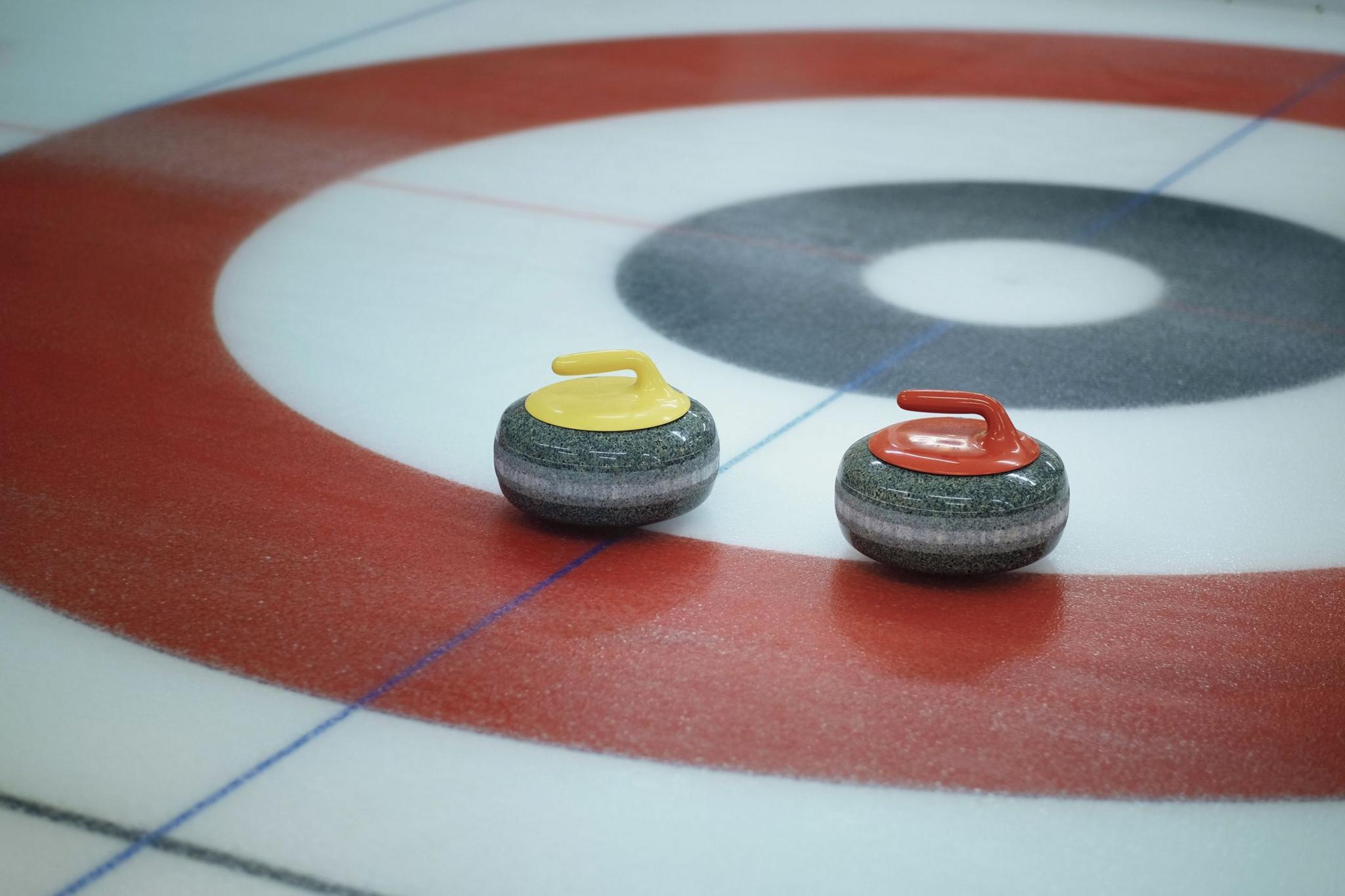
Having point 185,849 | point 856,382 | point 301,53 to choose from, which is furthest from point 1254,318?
point 301,53

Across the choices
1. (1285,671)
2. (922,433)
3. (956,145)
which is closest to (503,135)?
(956,145)

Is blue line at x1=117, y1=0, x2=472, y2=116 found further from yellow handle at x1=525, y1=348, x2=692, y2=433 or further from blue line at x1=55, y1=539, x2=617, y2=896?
blue line at x1=55, y1=539, x2=617, y2=896

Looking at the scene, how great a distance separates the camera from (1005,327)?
4.14 metres

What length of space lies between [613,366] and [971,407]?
2.28 feet

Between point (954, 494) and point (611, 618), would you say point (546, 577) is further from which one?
point (954, 494)

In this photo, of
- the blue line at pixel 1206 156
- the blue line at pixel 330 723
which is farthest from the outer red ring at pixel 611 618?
the blue line at pixel 1206 156

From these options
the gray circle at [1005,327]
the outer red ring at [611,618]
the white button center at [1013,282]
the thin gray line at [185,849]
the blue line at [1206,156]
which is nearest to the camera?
the thin gray line at [185,849]

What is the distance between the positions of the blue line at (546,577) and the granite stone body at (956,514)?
1.79 ft

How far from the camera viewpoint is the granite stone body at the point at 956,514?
256 centimetres

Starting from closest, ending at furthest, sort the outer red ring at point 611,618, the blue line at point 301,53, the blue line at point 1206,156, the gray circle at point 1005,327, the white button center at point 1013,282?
1. the outer red ring at point 611,618
2. the gray circle at point 1005,327
3. the white button center at point 1013,282
4. the blue line at point 1206,156
5. the blue line at point 301,53

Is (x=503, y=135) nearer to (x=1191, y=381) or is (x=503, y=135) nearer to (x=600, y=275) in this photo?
(x=600, y=275)

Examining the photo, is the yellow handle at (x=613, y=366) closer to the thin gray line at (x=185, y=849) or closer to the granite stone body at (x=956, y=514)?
the granite stone body at (x=956, y=514)

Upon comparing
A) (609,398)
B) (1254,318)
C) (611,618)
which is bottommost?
(1254,318)

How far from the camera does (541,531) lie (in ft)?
9.62
